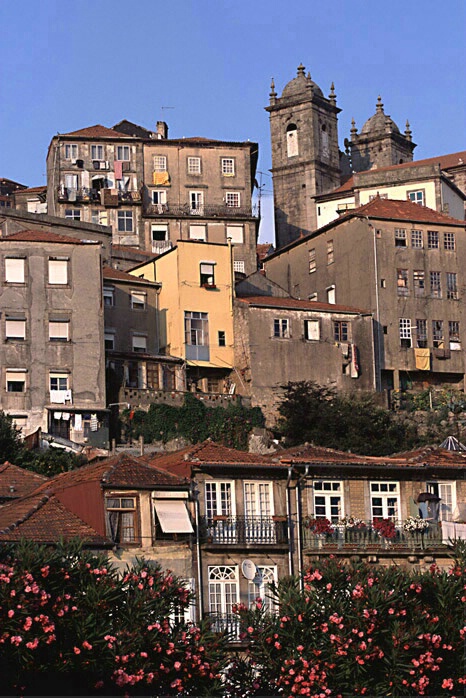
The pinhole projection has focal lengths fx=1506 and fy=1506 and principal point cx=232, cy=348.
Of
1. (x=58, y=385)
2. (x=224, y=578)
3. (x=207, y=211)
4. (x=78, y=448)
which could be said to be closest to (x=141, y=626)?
(x=224, y=578)

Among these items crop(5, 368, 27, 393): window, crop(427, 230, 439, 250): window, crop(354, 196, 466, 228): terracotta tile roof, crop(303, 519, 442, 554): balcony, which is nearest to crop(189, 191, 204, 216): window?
crop(354, 196, 466, 228): terracotta tile roof

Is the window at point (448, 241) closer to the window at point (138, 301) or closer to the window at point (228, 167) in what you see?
the window at point (138, 301)

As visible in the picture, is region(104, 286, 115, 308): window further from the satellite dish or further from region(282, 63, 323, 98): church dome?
region(282, 63, 323, 98): church dome

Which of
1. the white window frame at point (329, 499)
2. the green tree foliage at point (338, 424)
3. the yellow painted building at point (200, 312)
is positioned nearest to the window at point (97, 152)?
the yellow painted building at point (200, 312)

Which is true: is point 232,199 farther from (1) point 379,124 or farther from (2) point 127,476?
(2) point 127,476

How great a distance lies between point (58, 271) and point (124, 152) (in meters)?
33.6

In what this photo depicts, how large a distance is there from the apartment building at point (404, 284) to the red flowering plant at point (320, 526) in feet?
136

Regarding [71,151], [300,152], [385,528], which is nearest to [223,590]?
[385,528]

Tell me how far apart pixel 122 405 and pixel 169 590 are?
45.0 m

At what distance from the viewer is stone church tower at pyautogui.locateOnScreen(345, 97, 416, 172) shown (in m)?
152

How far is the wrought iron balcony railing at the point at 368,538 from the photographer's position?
52281 millimetres


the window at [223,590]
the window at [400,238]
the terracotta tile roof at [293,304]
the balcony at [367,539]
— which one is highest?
the window at [400,238]

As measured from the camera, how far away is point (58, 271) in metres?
83.7

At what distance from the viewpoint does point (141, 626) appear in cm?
3725
